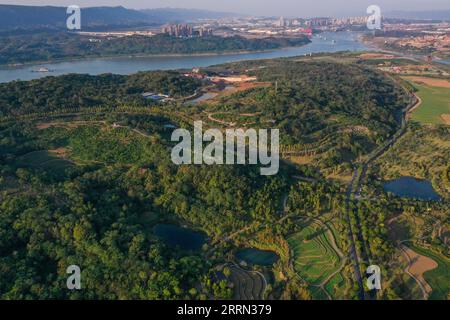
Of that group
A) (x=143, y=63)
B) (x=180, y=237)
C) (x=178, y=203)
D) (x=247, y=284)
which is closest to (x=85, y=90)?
(x=178, y=203)

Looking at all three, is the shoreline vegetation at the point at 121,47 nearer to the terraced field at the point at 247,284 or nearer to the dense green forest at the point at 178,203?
the dense green forest at the point at 178,203

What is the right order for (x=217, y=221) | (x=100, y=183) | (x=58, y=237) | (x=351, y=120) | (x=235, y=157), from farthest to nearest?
(x=351, y=120), (x=235, y=157), (x=100, y=183), (x=217, y=221), (x=58, y=237)

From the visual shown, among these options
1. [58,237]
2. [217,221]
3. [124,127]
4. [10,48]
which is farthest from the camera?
[10,48]

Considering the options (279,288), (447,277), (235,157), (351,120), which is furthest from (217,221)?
(351,120)

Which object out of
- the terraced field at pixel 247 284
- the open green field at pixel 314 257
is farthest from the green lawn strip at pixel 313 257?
the terraced field at pixel 247 284

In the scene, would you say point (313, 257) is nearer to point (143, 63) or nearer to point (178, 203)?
point (178, 203)

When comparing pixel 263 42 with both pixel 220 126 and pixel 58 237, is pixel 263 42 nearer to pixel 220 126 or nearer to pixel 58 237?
pixel 220 126
